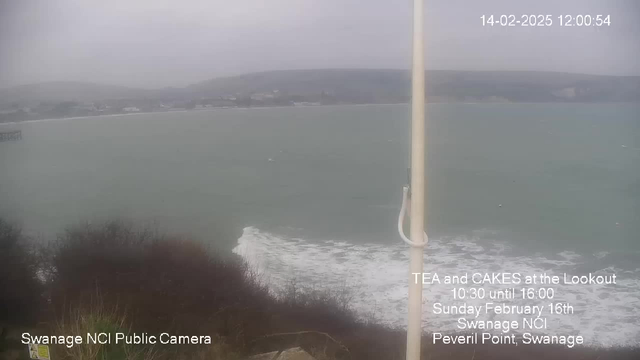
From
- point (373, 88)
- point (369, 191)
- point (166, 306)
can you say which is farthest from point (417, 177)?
point (166, 306)

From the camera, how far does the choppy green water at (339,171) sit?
1.53 meters

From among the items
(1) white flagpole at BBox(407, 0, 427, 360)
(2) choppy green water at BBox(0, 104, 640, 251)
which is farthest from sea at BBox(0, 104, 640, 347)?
(1) white flagpole at BBox(407, 0, 427, 360)

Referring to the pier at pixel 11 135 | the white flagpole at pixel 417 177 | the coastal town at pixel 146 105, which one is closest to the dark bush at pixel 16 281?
the pier at pixel 11 135

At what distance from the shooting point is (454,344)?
1.52 meters

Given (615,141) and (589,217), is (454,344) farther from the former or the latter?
(615,141)

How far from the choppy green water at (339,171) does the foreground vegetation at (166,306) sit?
0.12 meters

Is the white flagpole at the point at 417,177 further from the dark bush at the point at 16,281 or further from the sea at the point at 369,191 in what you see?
the dark bush at the point at 16,281

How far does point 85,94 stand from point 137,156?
0.33 m

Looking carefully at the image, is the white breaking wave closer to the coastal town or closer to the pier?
the coastal town

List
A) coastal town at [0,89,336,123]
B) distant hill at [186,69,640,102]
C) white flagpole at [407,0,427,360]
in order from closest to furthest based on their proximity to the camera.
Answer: white flagpole at [407,0,427,360] < distant hill at [186,69,640,102] < coastal town at [0,89,336,123]

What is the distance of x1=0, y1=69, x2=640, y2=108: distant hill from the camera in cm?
150

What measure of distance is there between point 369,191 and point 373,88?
416 mm

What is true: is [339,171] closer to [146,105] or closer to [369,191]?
[369,191]

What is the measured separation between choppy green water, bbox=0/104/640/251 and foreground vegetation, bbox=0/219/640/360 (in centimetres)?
12
